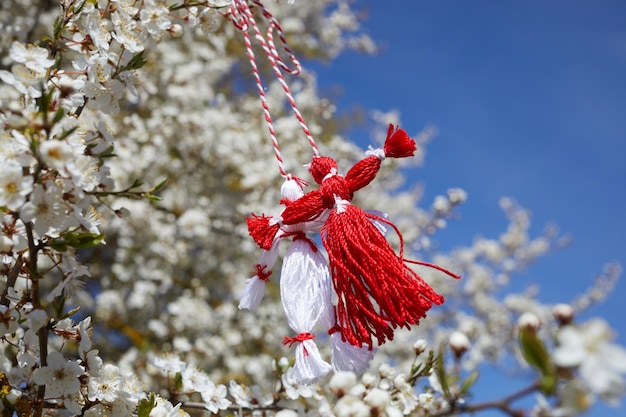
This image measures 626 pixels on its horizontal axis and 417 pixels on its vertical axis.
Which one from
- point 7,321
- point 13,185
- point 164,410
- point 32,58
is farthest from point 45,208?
point 164,410

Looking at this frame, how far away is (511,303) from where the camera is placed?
814 cm

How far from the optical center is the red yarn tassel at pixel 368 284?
99 cm

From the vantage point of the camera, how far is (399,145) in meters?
1.15

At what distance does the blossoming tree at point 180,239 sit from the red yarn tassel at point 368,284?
1cm

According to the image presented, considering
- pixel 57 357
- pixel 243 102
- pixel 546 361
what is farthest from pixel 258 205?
pixel 546 361

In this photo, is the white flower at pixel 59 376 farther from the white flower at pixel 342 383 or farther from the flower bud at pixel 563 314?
the flower bud at pixel 563 314

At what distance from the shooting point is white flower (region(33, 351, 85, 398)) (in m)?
0.94

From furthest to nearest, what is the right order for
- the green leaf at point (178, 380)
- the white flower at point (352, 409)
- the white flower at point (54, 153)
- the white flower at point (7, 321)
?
1. the green leaf at point (178, 380)
2. the white flower at point (7, 321)
3. the white flower at point (54, 153)
4. the white flower at point (352, 409)

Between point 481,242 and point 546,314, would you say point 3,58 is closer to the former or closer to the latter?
point 546,314

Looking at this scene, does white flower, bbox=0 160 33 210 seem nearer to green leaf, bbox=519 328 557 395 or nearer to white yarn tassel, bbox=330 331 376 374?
white yarn tassel, bbox=330 331 376 374

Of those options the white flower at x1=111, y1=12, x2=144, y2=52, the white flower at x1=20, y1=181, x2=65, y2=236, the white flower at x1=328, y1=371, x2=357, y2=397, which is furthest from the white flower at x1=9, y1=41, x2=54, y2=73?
the white flower at x1=328, y1=371, x2=357, y2=397

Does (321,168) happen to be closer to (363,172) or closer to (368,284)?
(363,172)

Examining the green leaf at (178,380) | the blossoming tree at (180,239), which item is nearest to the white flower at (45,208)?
the blossoming tree at (180,239)

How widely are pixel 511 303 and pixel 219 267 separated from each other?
16.8 feet
